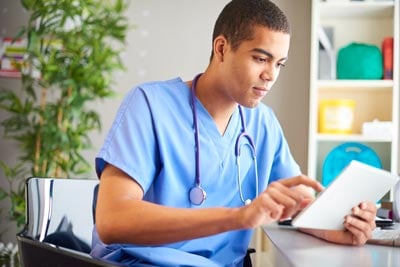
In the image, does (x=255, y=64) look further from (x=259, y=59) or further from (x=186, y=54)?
(x=186, y=54)

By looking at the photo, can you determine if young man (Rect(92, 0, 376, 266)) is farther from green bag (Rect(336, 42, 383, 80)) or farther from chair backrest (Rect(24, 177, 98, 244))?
green bag (Rect(336, 42, 383, 80))

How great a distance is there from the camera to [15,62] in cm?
344

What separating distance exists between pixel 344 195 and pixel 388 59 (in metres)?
2.03

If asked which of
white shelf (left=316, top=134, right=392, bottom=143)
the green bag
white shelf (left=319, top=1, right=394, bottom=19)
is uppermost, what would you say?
white shelf (left=319, top=1, right=394, bottom=19)

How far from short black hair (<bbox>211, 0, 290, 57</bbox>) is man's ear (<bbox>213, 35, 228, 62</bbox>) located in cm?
1

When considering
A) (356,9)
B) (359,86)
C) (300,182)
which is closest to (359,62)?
(359,86)

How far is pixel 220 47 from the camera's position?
1.37 metres

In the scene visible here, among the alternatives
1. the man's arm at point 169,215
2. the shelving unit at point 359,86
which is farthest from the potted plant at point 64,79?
the man's arm at point 169,215

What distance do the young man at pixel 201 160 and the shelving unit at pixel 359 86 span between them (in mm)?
1567

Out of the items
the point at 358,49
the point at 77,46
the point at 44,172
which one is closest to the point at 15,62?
the point at 77,46

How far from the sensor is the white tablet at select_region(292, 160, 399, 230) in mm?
1108

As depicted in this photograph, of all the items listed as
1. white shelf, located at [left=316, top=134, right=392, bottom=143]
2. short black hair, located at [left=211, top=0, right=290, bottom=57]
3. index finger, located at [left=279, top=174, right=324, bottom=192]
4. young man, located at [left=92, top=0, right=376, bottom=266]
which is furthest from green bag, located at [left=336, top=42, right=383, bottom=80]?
index finger, located at [left=279, top=174, right=324, bottom=192]

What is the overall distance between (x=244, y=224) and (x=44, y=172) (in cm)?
232

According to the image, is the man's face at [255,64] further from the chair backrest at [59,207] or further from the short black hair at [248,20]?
the chair backrest at [59,207]
